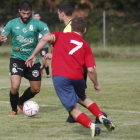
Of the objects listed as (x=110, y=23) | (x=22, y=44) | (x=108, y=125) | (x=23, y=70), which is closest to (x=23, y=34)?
(x=22, y=44)

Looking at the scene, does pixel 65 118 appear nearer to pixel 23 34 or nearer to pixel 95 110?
pixel 95 110

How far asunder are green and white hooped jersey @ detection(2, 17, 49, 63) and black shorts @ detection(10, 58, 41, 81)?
103 millimetres

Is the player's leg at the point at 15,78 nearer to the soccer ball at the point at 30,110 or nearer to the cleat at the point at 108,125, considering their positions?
the soccer ball at the point at 30,110

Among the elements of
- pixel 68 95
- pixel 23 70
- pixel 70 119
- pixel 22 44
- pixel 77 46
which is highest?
pixel 77 46

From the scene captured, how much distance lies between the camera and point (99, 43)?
2141 cm

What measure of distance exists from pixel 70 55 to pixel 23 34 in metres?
2.01

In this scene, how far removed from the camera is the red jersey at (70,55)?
4816 mm

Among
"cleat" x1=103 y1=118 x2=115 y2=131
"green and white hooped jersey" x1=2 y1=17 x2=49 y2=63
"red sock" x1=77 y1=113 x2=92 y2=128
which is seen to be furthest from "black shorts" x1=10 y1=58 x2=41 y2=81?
"cleat" x1=103 y1=118 x2=115 y2=131

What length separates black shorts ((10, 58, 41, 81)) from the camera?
6520 millimetres

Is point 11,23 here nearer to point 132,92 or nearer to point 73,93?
point 73,93

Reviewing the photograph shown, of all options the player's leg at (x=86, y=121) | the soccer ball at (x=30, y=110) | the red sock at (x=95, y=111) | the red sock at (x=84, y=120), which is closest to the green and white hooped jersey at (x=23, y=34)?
the soccer ball at (x=30, y=110)

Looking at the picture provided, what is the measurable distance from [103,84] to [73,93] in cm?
608

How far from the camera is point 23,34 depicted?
21.5 ft

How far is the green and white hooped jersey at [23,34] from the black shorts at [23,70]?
103mm
